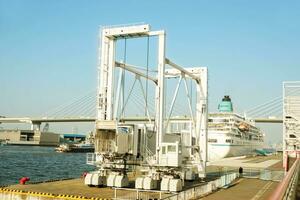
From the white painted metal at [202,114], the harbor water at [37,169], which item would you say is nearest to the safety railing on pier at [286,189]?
the white painted metal at [202,114]

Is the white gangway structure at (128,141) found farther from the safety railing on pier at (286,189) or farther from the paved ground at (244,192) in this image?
the safety railing on pier at (286,189)

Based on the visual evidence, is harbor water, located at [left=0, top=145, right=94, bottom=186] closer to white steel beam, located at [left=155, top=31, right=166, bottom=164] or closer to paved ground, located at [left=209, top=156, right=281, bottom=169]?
paved ground, located at [left=209, top=156, right=281, bottom=169]

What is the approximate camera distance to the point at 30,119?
7077 inches

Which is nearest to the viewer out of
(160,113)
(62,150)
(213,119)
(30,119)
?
(160,113)

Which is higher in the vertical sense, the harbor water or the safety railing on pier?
the safety railing on pier

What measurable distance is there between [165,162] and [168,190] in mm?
2261

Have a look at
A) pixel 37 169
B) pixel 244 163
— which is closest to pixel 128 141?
pixel 37 169

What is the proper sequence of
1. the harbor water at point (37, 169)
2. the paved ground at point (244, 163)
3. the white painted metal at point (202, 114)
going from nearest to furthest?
the white painted metal at point (202, 114) → the harbor water at point (37, 169) → the paved ground at point (244, 163)

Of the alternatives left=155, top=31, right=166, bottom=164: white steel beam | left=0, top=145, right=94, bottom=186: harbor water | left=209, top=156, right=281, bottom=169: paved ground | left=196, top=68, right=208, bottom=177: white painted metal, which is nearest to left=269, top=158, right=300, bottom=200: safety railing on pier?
left=155, top=31, right=166, bottom=164: white steel beam

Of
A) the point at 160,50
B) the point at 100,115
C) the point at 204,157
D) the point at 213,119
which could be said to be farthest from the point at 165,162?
the point at 213,119

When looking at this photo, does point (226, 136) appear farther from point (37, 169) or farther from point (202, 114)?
point (202, 114)

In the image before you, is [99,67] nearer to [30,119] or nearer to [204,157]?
[204,157]

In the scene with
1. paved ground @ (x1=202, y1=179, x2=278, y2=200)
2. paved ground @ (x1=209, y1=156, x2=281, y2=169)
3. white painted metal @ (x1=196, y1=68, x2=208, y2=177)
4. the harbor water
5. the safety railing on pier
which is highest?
white painted metal @ (x1=196, y1=68, x2=208, y2=177)

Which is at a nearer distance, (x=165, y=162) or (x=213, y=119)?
(x=165, y=162)
